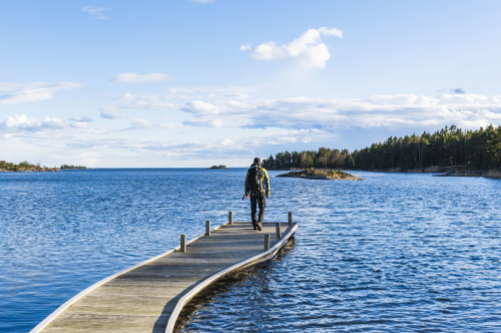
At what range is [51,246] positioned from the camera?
928 inches

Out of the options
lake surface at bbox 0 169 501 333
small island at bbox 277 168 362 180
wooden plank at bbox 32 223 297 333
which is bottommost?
lake surface at bbox 0 169 501 333

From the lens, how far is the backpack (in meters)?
21.6

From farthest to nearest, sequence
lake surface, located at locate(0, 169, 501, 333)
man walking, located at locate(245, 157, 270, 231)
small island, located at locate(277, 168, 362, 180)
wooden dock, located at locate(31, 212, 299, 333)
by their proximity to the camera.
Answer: small island, located at locate(277, 168, 362, 180) → man walking, located at locate(245, 157, 270, 231) → lake surface, located at locate(0, 169, 501, 333) → wooden dock, located at locate(31, 212, 299, 333)

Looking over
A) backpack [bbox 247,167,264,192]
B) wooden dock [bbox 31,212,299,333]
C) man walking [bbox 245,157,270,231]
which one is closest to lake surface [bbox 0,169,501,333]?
wooden dock [bbox 31,212,299,333]

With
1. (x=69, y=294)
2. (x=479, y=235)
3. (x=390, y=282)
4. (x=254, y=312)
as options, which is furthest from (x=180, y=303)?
(x=479, y=235)

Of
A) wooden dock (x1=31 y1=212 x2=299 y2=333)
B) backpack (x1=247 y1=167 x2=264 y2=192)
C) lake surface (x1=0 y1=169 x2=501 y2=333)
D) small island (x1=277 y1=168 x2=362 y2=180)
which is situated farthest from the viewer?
small island (x1=277 y1=168 x2=362 y2=180)

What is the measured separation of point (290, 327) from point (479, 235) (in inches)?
786

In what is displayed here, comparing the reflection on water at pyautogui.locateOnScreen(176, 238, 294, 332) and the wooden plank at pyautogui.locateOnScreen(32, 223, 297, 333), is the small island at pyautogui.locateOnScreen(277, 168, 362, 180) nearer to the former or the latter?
the wooden plank at pyautogui.locateOnScreen(32, 223, 297, 333)

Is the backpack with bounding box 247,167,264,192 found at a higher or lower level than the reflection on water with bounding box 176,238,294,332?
higher

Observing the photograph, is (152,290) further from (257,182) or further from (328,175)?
(328,175)

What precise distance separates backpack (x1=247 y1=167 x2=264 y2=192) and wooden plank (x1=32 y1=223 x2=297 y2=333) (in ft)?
8.35

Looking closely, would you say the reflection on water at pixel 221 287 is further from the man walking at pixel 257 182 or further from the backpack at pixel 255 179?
the backpack at pixel 255 179

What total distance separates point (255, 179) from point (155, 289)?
9632 mm

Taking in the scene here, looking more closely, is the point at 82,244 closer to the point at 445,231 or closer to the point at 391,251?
the point at 391,251
